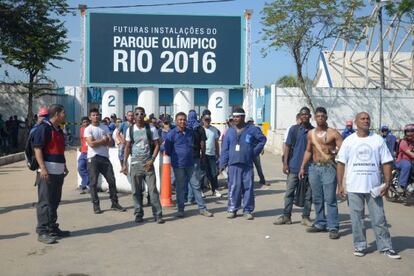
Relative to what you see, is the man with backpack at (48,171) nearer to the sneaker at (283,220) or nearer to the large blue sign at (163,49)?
the sneaker at (283,220)

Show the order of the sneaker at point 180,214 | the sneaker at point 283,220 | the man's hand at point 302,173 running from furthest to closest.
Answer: the sneaker at point 180,214
the sneaker at point 283,220
the man's hand at point 302,173

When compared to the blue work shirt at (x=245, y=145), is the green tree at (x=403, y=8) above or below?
above

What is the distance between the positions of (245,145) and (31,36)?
17.8 m

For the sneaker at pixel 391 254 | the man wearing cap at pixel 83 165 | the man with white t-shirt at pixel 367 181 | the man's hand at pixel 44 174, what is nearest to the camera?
the sneaker at pixel 391 254

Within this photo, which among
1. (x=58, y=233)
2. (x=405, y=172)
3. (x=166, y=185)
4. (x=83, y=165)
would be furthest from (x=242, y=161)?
(x=83, y=165)

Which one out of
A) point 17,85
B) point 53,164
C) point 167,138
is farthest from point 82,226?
point 17,85

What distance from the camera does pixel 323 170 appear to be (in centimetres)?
726

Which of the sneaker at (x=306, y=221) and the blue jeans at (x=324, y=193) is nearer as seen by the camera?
the blue jeans at (x=324, y=193)

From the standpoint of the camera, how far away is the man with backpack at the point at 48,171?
6898 mm

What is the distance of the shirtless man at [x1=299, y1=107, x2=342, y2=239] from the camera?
7180mm

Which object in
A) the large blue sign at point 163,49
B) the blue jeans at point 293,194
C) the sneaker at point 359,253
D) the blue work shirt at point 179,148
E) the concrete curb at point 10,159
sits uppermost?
the large blue sign at point 163,49

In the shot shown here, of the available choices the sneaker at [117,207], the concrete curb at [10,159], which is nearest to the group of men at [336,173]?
the sneaker at [117,207]

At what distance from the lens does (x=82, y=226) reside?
800 centimetres

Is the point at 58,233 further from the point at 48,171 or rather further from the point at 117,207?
the point at 117,207
